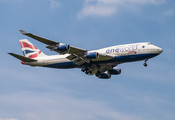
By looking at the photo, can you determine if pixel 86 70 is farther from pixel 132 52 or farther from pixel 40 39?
pixel 40 39

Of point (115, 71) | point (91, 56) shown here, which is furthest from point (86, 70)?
point (115, 71)

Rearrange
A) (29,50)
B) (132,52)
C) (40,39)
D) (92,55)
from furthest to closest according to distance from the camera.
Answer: (29,50) < (132,52) < (92,55) < (40,39)

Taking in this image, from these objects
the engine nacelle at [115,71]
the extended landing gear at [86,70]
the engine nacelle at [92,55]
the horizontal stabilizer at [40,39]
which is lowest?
the extended landing gear at [86,70]

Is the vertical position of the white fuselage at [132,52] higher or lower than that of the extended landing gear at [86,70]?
higher

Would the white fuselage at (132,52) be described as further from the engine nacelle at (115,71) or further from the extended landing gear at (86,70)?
the engine nacelle at (115,71)

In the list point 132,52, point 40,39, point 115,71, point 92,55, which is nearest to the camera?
point 40,39

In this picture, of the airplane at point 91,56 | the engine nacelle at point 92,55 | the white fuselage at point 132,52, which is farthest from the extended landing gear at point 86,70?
the engine nacelle at point 92,55

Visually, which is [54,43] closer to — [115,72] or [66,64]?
[66,64]

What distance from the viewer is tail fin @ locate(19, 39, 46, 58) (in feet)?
190

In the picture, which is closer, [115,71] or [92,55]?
[92,55]

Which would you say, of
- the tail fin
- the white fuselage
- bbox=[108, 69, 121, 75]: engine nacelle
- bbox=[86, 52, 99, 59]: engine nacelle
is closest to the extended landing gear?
the white fuselage

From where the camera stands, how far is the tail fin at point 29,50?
57.9 metres

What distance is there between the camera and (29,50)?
58781 millimetres

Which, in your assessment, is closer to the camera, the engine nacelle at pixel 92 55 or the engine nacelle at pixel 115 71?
the engine nacelle at pixel 92 55
